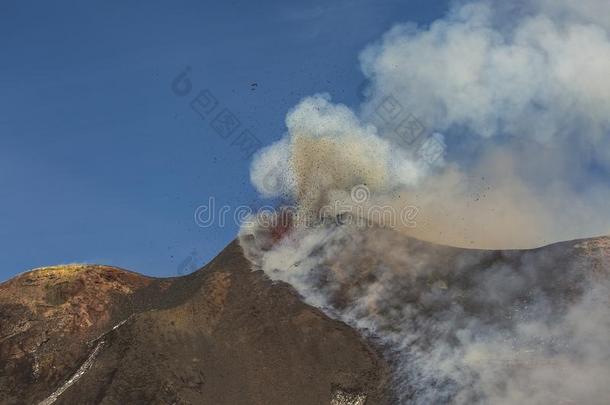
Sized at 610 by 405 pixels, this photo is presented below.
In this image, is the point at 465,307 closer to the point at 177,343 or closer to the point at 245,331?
the point at 245,331

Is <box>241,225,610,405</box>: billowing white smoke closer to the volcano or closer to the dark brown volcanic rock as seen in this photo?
the volcano

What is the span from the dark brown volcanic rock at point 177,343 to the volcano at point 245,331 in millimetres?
74

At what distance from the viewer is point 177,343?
1597 inches

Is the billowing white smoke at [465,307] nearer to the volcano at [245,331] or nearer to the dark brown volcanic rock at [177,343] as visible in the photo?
the volcano at [245,331]

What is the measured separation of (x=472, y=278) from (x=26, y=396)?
2737 cm

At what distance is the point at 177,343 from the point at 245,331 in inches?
156

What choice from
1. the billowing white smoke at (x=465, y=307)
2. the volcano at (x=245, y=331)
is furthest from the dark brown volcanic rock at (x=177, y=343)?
the billowing white smoke at (x=465, y=307)

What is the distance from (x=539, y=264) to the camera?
3991 centimetres

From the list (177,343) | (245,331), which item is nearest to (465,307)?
(245,331)

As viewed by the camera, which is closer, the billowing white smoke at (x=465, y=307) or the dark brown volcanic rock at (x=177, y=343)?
the billowing white smoke at (x=465, y=307)

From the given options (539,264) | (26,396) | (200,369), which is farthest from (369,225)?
(26,396)

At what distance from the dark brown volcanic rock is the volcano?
0.07 m

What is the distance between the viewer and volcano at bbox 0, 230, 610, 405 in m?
36.9

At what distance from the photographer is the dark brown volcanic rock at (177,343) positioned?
122ft
